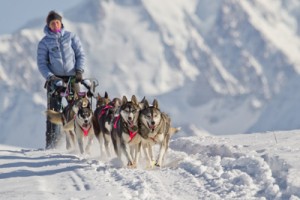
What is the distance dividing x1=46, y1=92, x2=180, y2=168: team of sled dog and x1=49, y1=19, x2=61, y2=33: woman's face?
5.04 ft

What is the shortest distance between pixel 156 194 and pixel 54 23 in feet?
18.5

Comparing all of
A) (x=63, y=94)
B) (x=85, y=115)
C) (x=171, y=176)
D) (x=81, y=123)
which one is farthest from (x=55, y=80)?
(x=171, y=176)

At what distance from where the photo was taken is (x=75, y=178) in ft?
29.7

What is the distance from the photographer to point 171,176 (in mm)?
9172

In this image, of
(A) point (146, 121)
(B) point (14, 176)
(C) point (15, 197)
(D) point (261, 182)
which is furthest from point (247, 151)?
(C) point (15, 197)

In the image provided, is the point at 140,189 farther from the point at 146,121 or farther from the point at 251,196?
the point at 146,121

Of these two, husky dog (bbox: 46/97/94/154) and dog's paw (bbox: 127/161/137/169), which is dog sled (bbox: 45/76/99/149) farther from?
dog's paw (bbox: 127/161/137/169)

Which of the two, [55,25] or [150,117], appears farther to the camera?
[55,25]

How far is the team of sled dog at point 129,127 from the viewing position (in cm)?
1015

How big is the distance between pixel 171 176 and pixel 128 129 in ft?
4.11

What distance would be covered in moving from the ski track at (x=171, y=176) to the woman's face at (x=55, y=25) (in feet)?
8.28

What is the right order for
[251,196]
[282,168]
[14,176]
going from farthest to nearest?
[14,176] → [282,168] → [251,196]

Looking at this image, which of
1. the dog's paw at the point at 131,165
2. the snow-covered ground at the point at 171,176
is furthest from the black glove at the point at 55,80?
the dog's paw at the point at 131,165

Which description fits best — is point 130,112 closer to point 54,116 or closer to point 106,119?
point 106,119
